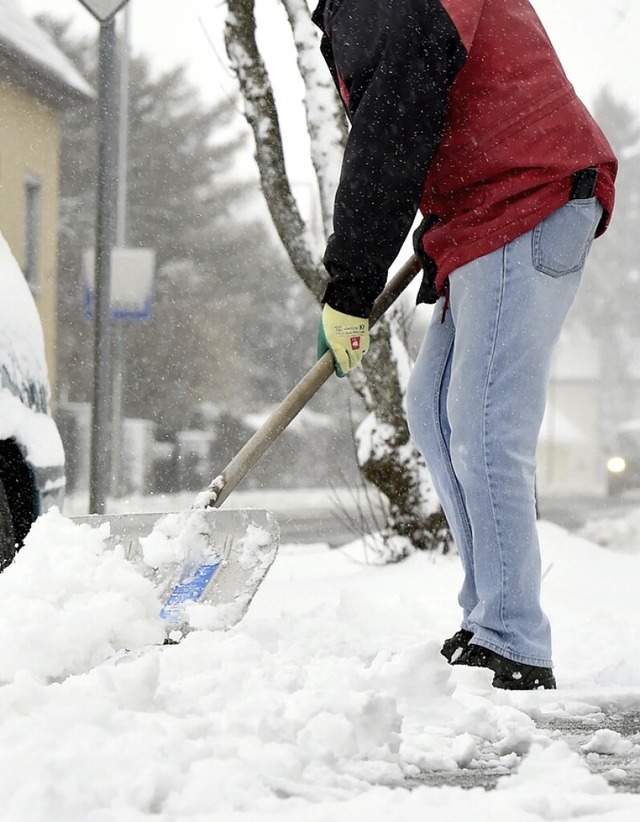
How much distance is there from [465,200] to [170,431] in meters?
27.5

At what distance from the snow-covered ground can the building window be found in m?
16.0

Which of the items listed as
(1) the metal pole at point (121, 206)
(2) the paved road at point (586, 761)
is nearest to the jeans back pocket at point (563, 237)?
(2) the paved road at point (586, 761)

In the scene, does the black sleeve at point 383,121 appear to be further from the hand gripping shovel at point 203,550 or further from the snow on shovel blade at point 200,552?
the snow on shovel blade at point 200,552

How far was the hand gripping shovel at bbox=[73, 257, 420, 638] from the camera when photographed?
2.69 meters

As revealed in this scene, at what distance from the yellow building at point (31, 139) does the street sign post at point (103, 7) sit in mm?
10502

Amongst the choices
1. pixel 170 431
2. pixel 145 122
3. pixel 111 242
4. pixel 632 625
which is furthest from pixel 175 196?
pixel 632 625

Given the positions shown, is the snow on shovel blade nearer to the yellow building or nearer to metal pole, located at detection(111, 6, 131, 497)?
metal pole, located at detection(111, 6, 131, 497)

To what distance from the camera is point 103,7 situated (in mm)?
6172

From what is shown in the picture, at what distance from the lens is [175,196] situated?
103ft

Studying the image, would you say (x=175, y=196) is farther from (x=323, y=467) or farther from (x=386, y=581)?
(x=386, y=581)

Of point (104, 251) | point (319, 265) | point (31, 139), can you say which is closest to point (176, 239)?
point (31, 139)

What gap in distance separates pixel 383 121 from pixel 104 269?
405 centimetres

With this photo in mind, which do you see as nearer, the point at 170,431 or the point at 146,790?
the point at 146,790

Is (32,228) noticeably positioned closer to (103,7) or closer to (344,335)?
(103,7)
